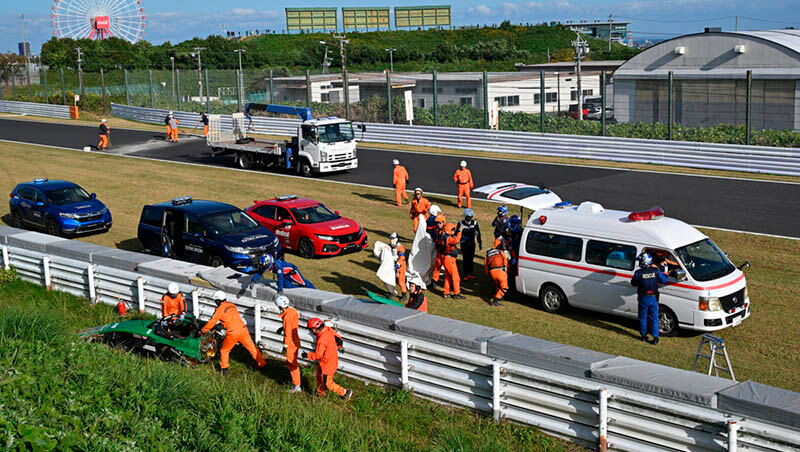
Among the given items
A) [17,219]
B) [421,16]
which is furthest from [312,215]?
[421,16]

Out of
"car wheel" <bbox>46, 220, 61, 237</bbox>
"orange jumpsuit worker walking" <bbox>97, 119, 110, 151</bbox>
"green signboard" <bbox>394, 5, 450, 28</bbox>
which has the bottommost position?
"car wheel" <bbox>46, 220, 61, 237</bbox>

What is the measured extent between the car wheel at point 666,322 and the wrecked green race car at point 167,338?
7.43m

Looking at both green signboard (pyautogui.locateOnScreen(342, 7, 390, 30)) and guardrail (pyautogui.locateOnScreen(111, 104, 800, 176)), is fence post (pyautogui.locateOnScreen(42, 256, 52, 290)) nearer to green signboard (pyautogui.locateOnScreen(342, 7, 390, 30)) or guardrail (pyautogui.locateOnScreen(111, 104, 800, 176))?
guardrail (pyautogui.locateOnScreen(111, 104, 800, 176))

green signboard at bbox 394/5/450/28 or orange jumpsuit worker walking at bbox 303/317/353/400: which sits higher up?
green signboard at bbox 394/5/450/28

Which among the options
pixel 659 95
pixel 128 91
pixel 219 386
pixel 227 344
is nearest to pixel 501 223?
pixel 227 344

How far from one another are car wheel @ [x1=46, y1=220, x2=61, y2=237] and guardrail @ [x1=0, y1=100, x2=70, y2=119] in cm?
3812

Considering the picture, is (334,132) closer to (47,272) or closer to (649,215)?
(47,272)

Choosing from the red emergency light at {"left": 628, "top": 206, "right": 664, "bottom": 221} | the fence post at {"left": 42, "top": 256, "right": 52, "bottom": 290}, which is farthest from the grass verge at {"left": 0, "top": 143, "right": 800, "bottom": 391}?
the fence post at {"left": 42, "top": 256, "right": 52, "bottom": 290}

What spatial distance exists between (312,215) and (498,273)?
629cm

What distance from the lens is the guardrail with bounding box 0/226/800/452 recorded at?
26.3 ft

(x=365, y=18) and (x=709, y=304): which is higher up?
(x=365, y=18)

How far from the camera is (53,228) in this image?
76.8ft

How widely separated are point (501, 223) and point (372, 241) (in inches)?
214

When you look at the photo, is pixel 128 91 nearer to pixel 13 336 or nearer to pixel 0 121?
pixel 0 121
